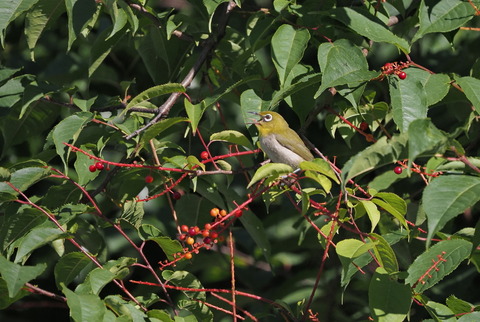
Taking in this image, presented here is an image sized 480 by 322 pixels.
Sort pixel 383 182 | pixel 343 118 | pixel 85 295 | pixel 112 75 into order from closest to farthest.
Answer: pixel 85 295
pixel 343 118
pixel 383 182
pixel 112 75

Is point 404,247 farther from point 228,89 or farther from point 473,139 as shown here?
point 228,89

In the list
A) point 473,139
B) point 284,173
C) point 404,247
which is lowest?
point 404,247

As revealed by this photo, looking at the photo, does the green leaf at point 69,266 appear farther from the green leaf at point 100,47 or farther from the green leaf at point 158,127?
the green leaf at point 100,47

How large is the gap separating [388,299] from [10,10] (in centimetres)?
217

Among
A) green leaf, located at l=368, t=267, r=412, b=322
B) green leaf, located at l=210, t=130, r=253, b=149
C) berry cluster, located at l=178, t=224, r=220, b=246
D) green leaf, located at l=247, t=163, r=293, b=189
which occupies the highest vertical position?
green leaf, located at l=247, t=163, r=293, b=189

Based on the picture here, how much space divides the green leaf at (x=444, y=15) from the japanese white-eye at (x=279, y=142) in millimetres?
904

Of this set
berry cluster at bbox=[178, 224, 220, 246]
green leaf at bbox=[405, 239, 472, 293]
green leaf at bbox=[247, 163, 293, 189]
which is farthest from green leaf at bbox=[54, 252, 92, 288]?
green leaf at bbox=[405, 239, 472, 293]

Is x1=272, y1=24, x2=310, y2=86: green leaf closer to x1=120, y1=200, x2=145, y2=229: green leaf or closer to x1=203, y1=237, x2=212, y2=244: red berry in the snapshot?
x1=203, y1=237, x2=212, y2=244: red berry

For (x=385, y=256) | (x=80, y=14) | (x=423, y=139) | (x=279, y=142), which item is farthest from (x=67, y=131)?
(x=423, y=139)

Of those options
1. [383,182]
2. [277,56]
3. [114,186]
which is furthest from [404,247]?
[114,186]

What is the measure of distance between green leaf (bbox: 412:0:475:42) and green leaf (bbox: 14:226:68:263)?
186 centimetres

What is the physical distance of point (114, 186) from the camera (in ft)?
14.2

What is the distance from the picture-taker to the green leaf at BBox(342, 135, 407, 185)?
8.90ft

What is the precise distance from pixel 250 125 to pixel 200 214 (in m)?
0.63
